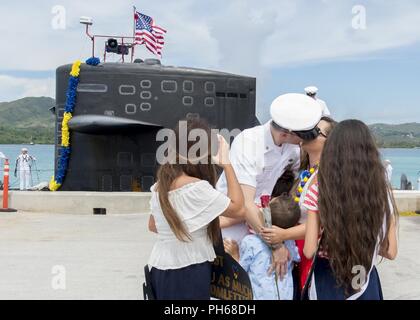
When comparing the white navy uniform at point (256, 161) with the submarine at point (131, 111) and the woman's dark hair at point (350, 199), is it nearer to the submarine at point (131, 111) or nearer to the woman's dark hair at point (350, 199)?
the woman's dark hair at point (350, 199)

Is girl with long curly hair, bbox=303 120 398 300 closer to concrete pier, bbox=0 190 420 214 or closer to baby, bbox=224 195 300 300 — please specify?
baby, bbox=224 195 300 300

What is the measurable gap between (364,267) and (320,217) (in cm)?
29

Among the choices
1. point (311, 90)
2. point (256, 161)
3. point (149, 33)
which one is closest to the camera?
point (256, 161)

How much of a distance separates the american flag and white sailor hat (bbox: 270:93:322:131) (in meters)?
9.47

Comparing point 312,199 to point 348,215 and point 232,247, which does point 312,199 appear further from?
point 232,247

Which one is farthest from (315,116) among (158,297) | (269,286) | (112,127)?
(112,127)

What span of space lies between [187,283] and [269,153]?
0.84 metres

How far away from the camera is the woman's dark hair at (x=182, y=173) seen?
254 centimetres

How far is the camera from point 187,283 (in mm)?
2562

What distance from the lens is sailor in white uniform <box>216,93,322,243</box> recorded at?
2.62m

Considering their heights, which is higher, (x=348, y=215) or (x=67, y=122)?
(x=67, y=122)

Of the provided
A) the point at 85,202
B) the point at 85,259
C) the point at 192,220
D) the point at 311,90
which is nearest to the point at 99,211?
the point at 85,202

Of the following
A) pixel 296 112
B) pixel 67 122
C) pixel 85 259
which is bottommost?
pixel 85 259

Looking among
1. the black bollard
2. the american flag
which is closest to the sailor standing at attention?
the black bollard
